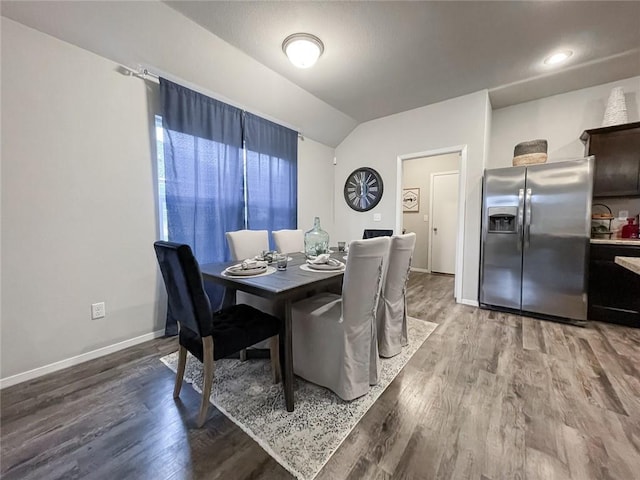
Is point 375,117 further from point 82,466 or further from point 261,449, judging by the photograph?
point 82,466

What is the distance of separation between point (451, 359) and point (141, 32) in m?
3.62

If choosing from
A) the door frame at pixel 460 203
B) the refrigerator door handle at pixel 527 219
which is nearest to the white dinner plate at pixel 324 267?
the door frame at pixel 460 203

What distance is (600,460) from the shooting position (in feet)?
3.86

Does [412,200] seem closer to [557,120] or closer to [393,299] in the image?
[557,120]

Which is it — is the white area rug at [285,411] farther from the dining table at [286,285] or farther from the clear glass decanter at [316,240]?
the clear glass decanter at [316,240]

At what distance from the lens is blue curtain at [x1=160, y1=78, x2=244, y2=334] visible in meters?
2.46

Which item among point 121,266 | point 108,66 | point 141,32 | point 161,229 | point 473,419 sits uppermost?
point 141,32

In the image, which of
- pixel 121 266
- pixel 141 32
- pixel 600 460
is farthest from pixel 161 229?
pixel 600 460

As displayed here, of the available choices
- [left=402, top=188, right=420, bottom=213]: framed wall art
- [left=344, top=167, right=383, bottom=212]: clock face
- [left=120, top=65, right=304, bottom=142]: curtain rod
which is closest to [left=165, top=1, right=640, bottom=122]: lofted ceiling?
[left=120, top=65, right=304, bottom=142]: curtain rod

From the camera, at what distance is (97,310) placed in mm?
2100

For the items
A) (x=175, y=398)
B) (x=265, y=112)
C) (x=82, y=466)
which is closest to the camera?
(x=82, y=466)

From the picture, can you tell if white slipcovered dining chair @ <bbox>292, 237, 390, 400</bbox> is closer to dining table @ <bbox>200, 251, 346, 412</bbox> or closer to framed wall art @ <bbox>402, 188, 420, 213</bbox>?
dining table @ <bbox>200, 251, 346, 412</bbox>

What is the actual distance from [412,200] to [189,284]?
504cm

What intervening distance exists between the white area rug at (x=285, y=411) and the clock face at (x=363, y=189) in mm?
2683
